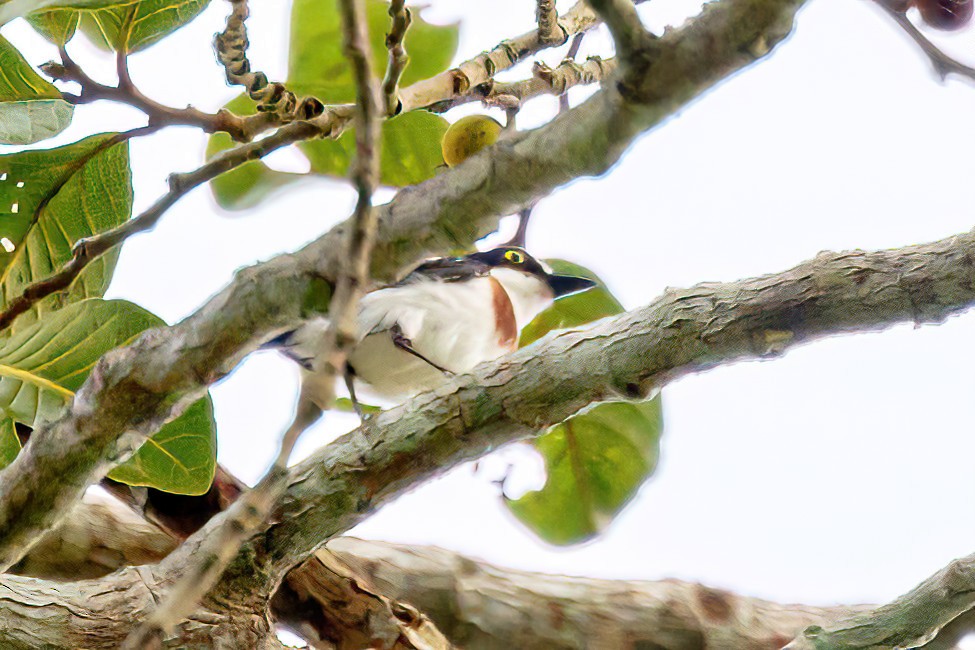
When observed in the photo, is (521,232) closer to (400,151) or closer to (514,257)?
(514,257)

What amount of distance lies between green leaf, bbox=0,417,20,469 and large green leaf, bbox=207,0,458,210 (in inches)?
22.5

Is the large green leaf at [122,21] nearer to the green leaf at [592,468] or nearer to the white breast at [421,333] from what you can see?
the white breast at [421,333]

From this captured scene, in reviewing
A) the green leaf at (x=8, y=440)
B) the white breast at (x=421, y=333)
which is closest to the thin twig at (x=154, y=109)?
the green leaf at (x=8, y=440)

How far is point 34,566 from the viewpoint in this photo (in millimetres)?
1581

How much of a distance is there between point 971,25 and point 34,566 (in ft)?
4.97

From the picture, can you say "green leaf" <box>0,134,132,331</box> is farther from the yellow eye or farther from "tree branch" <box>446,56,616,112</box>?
the yellow eye

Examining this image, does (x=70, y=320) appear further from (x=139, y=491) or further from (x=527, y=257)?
(x=527, y=257)

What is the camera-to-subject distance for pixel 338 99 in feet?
5.37

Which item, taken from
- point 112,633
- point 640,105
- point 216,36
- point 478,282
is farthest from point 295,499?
point 478,282

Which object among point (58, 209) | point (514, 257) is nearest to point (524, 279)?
point (514, 257)

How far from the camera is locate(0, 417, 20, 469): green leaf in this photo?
50.0 inches

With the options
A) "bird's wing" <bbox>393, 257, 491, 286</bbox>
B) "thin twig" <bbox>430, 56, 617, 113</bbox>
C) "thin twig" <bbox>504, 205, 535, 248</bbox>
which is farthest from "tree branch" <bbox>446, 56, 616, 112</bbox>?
"bird's wing" <bbox>393, 257, 491, 286</bbox>

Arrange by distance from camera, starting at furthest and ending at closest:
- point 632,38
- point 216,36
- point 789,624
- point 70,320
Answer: point 789,624
point 70,320
point 216,36
point 632,38

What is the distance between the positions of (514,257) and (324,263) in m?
1.09
